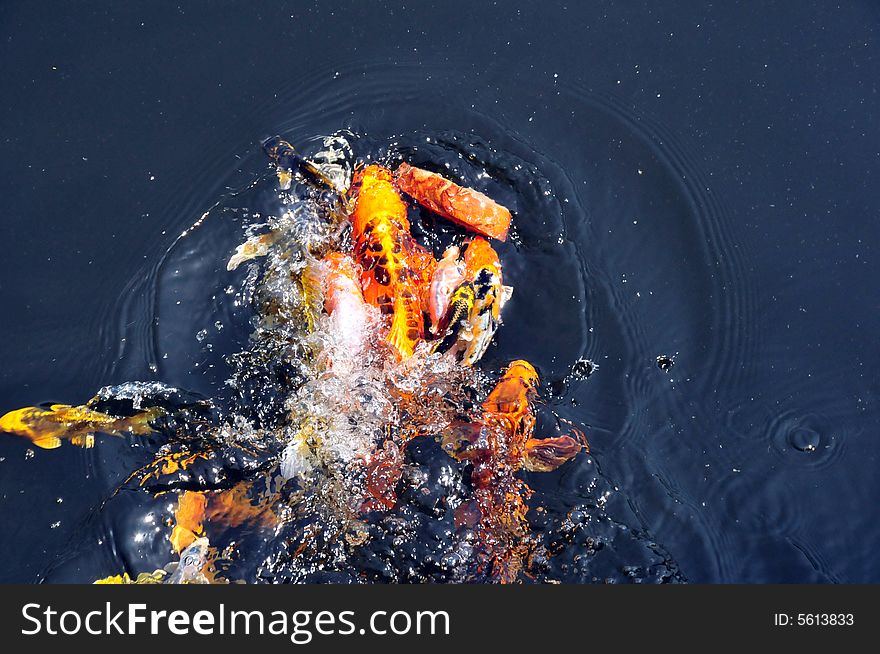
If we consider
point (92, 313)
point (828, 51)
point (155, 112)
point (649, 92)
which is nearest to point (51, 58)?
point (155, 112)

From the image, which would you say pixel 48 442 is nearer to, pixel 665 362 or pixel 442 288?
pixel 442 288

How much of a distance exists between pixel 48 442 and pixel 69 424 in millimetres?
190

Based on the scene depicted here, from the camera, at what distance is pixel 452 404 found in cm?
600

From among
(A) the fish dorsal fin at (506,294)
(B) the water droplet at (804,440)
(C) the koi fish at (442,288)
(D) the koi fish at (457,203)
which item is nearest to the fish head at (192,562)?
(C) the koi fish at (442,288)

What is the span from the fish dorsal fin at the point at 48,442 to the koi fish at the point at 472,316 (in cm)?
286

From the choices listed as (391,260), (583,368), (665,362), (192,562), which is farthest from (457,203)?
(192,562)

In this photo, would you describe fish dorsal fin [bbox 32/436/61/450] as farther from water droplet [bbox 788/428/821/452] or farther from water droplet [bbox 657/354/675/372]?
Result: water droplet [bbox 788/428/821/452]

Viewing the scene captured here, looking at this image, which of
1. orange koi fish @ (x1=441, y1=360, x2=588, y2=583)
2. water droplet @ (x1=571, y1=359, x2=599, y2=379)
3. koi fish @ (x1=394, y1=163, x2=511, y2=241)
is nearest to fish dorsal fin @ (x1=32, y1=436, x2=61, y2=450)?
orange koi fish @ (x1=441, y1=360, x2=588, y2=583)

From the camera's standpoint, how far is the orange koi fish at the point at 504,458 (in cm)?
542

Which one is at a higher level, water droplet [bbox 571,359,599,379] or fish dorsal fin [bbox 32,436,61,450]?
water droplet [bbox 571,359,599,379]

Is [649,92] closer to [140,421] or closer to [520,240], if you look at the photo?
[520,240]

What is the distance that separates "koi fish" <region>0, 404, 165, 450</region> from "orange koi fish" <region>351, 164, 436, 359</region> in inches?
72.5

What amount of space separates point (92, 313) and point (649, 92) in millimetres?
5047

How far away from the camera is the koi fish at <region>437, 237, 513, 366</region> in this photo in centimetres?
614
